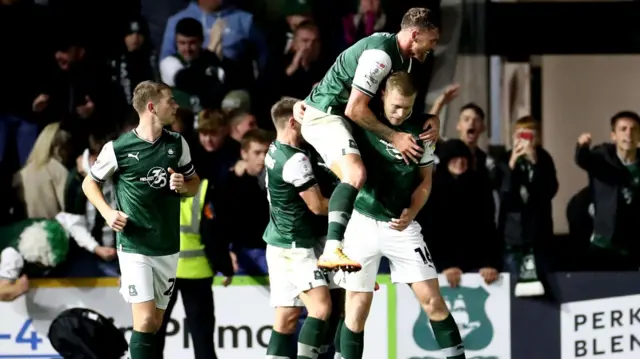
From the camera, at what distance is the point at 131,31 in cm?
927

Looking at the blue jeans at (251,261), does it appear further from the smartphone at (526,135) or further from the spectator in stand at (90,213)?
the smartphone at (526,135)

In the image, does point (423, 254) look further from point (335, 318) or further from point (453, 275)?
point (453, 275)

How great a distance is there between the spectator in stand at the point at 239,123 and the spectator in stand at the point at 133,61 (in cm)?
63

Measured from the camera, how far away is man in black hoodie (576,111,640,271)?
8633mm

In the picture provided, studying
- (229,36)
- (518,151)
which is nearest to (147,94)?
(229,36)

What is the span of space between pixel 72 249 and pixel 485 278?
267 centimetres

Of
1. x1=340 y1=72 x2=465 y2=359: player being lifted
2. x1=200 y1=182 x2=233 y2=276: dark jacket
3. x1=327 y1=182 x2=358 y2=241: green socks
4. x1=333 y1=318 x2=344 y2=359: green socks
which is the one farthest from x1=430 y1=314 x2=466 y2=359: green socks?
x1=200 y1=182 x2=233 y2=276: dark jacket

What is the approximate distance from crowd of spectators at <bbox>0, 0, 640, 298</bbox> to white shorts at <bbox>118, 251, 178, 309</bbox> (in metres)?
1.09

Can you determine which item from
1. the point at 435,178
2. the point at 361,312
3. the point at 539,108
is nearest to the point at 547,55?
the point at 539,108

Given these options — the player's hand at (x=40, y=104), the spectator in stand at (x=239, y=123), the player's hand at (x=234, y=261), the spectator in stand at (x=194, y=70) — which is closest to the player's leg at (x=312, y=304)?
the player's hand at (x=234, y=261)

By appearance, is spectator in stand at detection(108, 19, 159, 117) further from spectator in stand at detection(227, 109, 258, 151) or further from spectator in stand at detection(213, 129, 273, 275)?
spectator in stand at detection(213, 129, 273, 275)

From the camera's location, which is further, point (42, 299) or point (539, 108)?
point (539, 108)

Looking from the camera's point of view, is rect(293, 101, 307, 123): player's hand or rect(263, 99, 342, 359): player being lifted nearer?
rect(293, 101, 307, 123): player's hand

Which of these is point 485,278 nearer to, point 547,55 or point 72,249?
point 547,55
